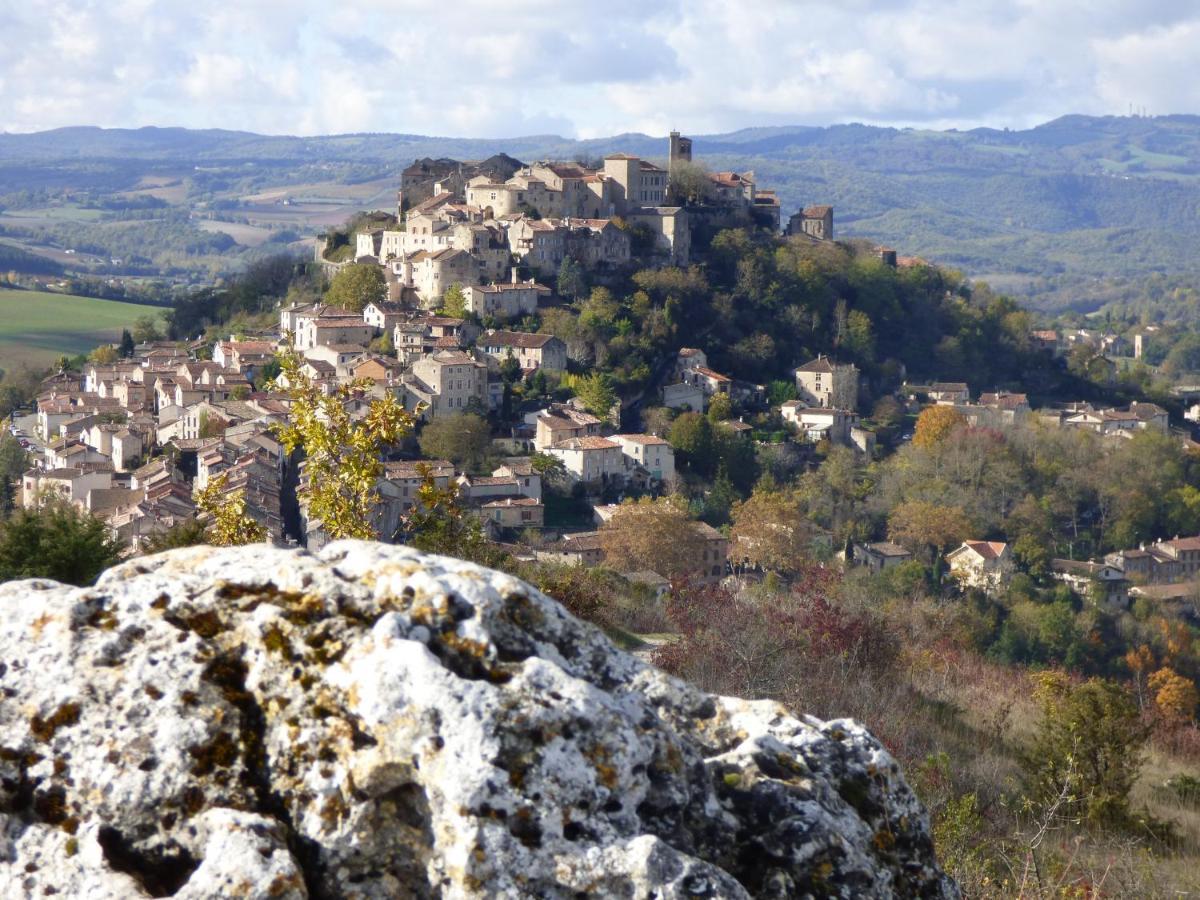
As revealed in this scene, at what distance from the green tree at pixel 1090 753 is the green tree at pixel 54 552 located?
10873 millimetres

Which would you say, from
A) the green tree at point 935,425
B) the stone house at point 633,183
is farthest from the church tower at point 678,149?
the green tree at point 935,425

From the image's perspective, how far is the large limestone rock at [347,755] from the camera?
4.40 meters

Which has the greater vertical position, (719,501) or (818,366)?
(818,366)

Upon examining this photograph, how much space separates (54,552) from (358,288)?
4975 centimetres

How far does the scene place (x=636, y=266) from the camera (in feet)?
241

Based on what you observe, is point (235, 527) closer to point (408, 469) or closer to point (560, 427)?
point (408, 469)

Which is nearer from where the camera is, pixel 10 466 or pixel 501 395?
pixel 10 466

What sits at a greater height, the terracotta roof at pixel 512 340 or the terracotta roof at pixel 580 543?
the terracotta roof at pixel 512 340

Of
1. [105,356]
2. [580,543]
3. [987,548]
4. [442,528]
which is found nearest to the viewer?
[442,528]

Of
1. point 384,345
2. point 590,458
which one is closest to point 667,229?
point 384,345

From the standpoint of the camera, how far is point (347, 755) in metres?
4.55

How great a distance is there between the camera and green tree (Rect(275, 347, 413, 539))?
924 cm

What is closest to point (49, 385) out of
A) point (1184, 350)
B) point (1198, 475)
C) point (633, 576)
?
point (633, 576)

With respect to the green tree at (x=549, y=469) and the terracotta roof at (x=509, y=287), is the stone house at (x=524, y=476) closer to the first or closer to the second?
the green tree at (x=549, y=469)
